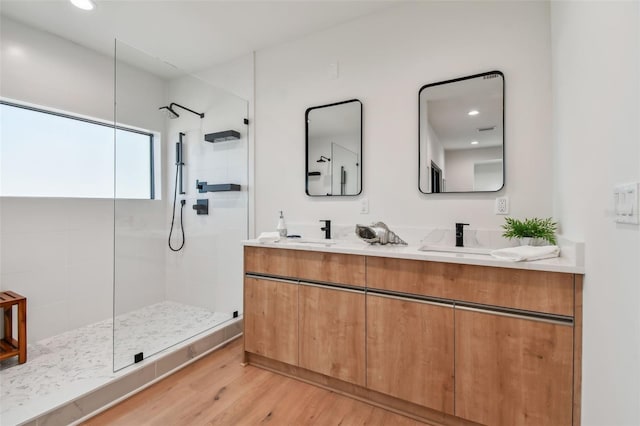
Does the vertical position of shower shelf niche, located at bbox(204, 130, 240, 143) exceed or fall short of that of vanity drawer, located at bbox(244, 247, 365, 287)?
it exceeds it

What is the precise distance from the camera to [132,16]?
234 cm

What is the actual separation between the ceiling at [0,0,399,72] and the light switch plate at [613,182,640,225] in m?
1.99

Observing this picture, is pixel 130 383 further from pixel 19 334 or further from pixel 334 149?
pixel 334 149

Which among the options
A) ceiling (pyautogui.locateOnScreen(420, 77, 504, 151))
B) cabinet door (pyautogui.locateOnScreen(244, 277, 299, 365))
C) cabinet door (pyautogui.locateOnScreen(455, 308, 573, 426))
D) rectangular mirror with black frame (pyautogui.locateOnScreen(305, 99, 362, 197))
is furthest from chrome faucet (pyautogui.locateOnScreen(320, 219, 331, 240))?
cabinet door (pyautogui.locateOnScreen(455, 308, 573, 426))

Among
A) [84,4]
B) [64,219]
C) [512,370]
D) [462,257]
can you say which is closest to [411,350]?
[512,370]

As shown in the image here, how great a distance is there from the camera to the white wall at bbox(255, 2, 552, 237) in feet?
5.88

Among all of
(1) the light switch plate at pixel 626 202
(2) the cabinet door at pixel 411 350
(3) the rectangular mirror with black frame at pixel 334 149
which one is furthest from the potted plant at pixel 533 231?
(3) the rectangular mirror with black frame at pixel 334 149

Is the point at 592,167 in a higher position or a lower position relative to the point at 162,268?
higher

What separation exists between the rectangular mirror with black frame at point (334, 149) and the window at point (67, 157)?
1.38m

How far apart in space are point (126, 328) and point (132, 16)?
245 cm

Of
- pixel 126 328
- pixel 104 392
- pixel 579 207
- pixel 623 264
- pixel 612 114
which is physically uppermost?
pixel 612 114

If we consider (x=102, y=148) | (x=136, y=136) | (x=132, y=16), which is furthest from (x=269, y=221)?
(x=132, y=16)

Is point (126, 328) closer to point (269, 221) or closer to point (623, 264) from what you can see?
point (269, 221)

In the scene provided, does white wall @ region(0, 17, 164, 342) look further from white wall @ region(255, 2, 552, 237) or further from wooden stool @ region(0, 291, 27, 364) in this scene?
white wall @ region(255, 2, 552, 237)
